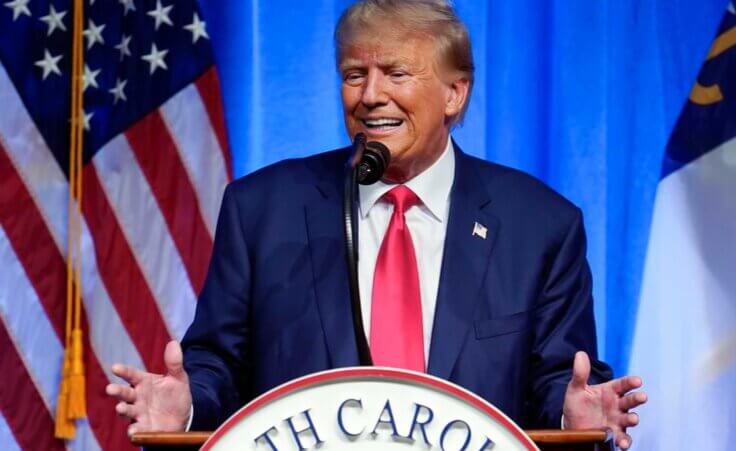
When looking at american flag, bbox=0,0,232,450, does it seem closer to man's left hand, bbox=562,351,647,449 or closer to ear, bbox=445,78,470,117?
ear, bbox=445,78,470,117

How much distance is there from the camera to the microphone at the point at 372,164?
188 centimetres

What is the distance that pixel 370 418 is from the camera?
1508mm

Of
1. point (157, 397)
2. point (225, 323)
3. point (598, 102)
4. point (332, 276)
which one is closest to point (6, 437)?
point (225, 323)

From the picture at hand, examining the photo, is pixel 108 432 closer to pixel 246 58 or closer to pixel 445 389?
pixel 246 58

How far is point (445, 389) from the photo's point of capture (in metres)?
1.51

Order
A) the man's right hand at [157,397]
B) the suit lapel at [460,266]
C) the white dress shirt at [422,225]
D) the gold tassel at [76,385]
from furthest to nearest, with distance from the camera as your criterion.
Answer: the gold tassel at [76,385]
the white dress shirt at [422,225]
the suit lapel at [460,266]
the man's right hand at [157,397]

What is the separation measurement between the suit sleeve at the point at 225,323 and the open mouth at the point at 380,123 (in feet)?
1.04

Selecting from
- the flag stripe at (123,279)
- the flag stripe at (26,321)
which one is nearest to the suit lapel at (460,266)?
the flag stripe at (123,279)

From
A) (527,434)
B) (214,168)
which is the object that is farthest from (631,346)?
(527,434)

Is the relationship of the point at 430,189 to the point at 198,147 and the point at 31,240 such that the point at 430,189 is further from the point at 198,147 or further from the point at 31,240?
the point at 31,240

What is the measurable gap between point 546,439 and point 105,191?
2078 millimetres

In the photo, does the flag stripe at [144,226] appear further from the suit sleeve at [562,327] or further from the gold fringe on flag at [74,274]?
the suit sleeve at [562,327]

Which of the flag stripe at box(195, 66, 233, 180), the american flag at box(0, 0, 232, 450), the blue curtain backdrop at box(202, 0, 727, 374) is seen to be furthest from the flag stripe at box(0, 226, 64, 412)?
the blue curtain backdrop at box(202, 0, 727, 374)

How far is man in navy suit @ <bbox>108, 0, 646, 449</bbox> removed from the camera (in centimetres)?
219
